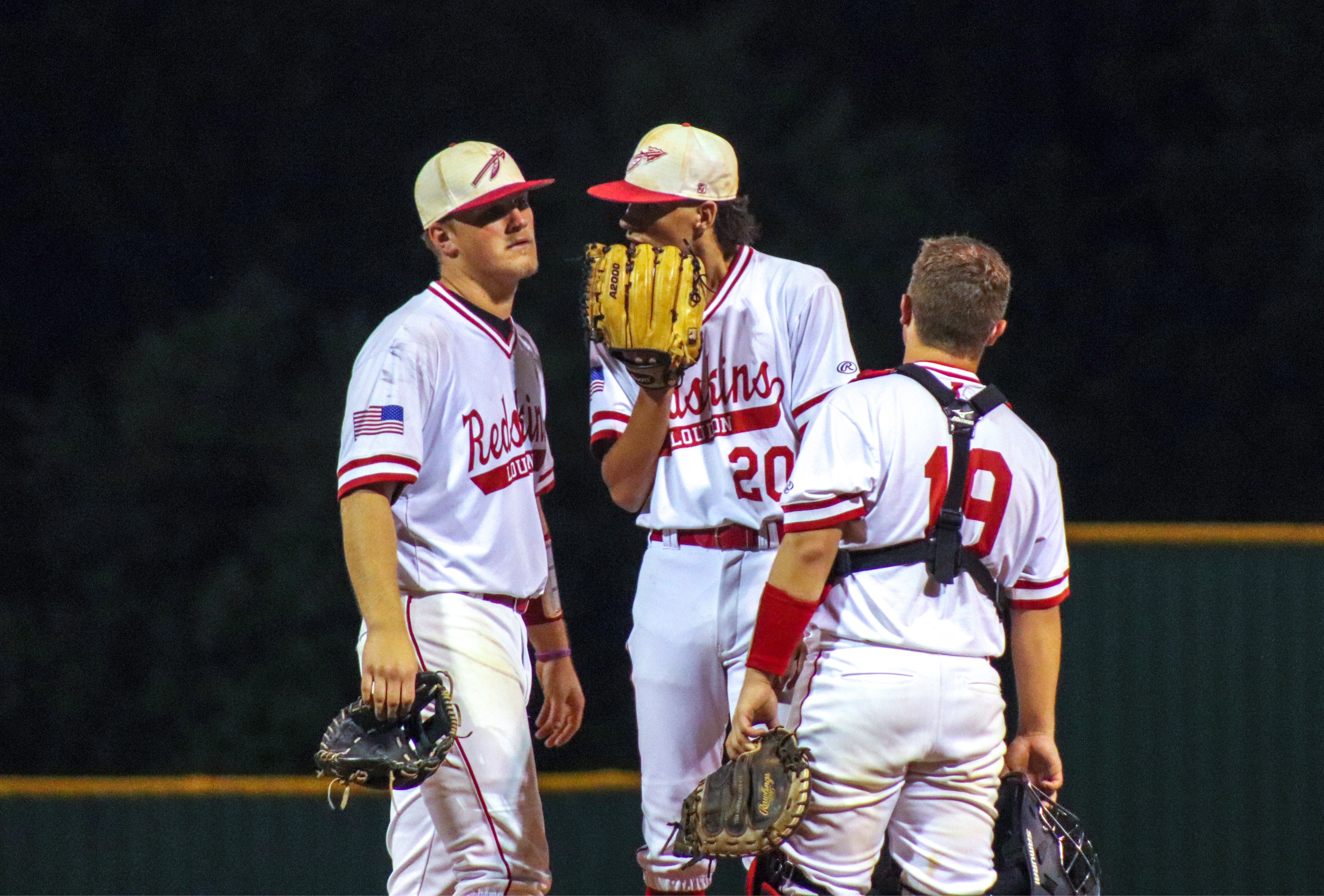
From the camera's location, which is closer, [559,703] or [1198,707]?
[559,703]

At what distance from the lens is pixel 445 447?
315 cm

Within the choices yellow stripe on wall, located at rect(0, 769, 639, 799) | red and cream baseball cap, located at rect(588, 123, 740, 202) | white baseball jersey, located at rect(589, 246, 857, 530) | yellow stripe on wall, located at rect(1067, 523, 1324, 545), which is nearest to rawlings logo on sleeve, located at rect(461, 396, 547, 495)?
white baseball jersey, located at rect(589, 246, 857, 530)

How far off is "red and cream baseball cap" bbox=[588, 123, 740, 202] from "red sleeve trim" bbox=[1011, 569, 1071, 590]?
105cm

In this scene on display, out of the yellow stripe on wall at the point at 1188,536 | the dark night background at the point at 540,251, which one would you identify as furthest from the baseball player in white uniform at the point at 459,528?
the dark night background at the point at 540,251

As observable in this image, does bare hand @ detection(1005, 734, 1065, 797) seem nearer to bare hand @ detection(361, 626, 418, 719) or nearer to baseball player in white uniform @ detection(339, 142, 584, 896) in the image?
baseball player in white uniform @ detection(339, 142, 584, 896)

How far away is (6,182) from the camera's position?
56.1 ft

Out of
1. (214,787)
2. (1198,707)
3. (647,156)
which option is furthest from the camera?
(214,787)

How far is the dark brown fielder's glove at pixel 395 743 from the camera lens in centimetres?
293

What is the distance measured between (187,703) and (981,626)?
9.52 metres

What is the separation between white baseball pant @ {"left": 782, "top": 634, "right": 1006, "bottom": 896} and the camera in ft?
9.22

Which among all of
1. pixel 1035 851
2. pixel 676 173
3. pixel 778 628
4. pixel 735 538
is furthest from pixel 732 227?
pixel 1035 851

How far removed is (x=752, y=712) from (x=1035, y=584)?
1.99 ft

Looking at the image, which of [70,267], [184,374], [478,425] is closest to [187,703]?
[184,374]

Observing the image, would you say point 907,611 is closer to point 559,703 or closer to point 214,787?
point 559,703
